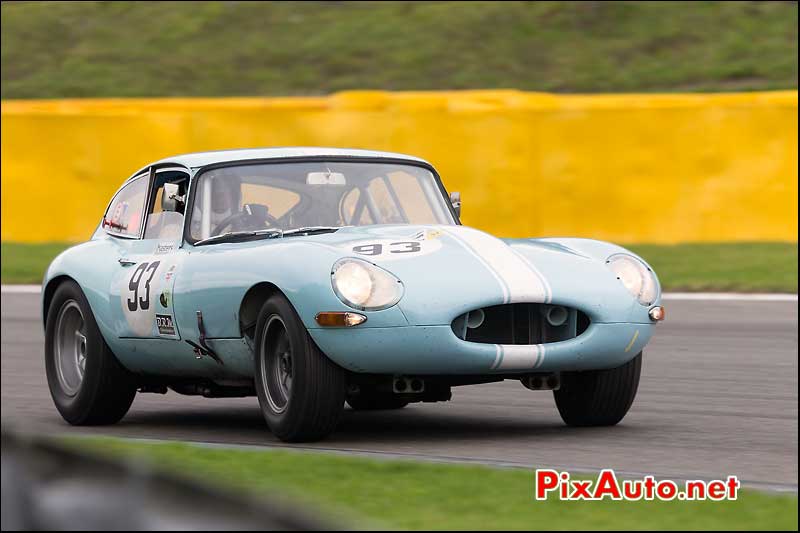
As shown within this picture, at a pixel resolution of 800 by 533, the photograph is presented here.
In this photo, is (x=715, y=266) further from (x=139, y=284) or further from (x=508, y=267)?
(x=508, y=267)

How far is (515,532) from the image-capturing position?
4.17 meters

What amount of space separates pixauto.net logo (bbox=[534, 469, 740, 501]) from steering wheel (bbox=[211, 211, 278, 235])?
228 centimetres

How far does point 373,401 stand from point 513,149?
7.97 m

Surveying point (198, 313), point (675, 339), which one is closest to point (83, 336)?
point (198, 313)

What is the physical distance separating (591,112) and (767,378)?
6887 mm

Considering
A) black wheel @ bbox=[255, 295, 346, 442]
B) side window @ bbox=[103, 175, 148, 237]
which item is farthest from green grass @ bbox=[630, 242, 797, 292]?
black wheel @ bbox=[255, 295, 346, 442]

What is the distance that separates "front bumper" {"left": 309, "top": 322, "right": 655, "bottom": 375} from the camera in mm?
5926

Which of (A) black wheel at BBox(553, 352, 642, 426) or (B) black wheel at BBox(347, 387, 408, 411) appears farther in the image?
(A) black wheel at BBox(553, 352, 642, 426)

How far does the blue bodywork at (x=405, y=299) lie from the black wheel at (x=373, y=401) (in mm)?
446

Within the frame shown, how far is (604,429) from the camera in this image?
260 inches

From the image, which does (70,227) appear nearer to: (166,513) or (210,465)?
(210,465)

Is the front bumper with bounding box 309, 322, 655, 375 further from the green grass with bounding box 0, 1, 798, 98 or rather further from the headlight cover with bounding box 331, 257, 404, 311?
the green grass with bounding box 0, 1, 798, 98

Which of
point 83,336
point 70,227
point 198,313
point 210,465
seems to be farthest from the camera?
point 70,227

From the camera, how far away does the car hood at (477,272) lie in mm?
5980
